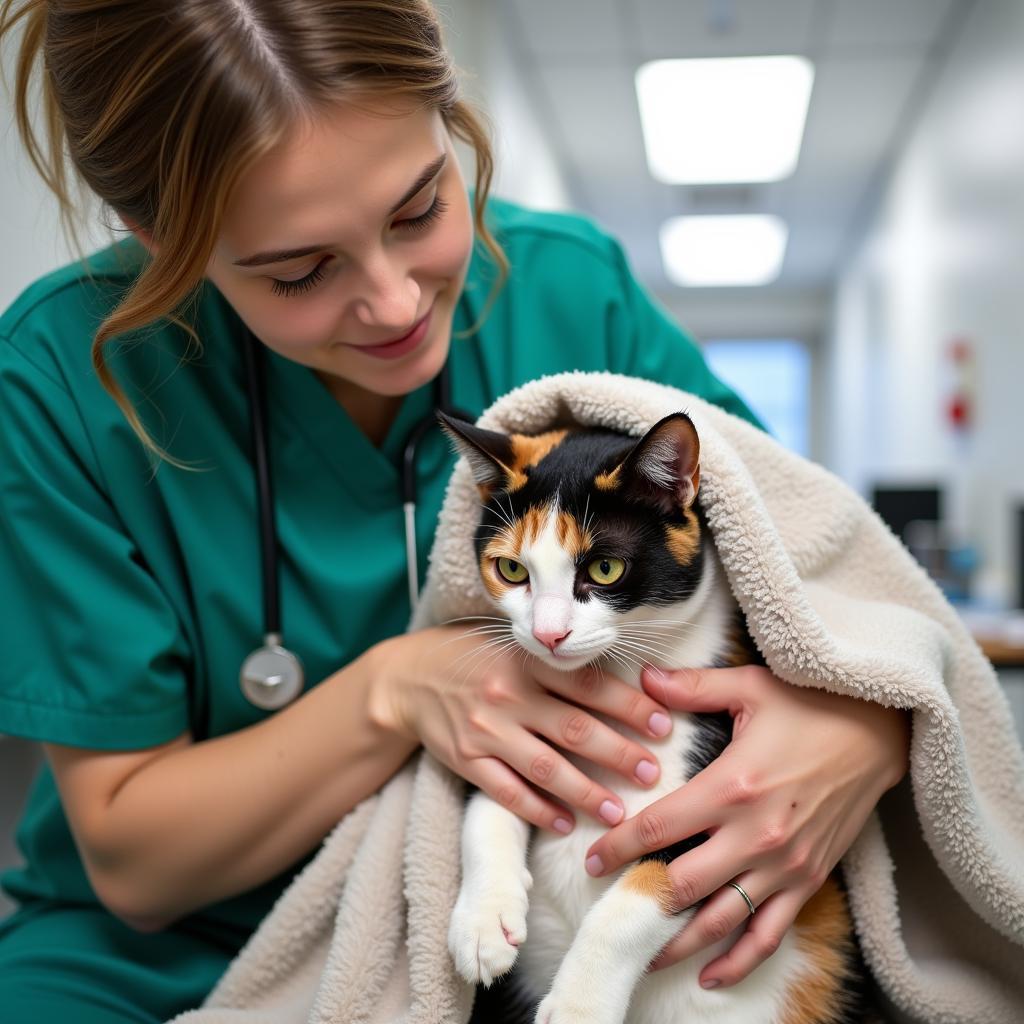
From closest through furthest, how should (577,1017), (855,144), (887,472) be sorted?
(577,1017) → (855,144) → (887,472)

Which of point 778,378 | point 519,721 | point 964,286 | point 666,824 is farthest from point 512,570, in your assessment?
point 778,378

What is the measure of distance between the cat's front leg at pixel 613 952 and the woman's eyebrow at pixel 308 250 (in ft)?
1.90

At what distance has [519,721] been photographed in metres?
0.87

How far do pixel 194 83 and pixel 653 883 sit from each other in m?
0.72

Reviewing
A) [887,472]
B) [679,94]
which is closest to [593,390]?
[679,94]

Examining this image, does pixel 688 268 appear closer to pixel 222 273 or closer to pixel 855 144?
pixel 855 144

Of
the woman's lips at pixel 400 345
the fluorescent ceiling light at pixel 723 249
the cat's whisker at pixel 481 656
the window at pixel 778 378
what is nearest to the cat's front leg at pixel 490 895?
the cat's whisker at pixel 481 656

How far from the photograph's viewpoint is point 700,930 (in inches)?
30.7

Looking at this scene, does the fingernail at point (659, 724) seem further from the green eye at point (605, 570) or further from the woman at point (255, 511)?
the green eye at point (605, 570)

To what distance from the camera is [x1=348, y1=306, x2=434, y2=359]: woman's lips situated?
959mm

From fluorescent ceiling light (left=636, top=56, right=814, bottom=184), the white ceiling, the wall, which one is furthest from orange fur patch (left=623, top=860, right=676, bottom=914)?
fluorescent ceiling light (left=636, top=56, right=814, bottom=184)

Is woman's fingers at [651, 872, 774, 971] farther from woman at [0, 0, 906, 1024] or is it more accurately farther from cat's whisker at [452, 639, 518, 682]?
cat's whisker at [452, 639, 518, 682]

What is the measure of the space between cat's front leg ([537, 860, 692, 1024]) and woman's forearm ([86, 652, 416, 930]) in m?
0.25

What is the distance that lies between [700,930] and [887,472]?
18.5ft
